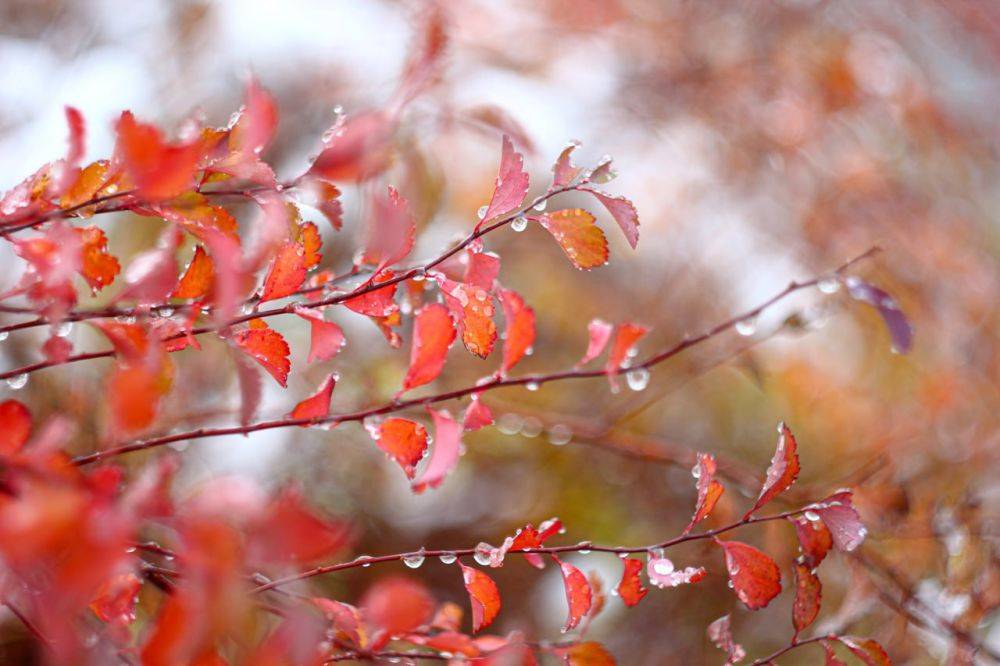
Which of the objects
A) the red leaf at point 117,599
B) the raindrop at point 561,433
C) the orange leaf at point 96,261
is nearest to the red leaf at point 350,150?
the orange leaf at point 96,261

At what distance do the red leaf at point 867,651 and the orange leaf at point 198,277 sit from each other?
37 centimetres

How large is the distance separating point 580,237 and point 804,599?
0.23m

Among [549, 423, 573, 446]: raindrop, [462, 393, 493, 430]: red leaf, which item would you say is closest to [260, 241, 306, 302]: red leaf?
[462, 393, 493, 430]: red leaf

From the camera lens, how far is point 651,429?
1.29 metres

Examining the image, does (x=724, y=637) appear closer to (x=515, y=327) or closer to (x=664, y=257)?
(x=515, y=327)

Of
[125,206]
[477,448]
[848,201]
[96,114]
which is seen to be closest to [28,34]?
[96,114]

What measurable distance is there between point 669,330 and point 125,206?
3.45 feet

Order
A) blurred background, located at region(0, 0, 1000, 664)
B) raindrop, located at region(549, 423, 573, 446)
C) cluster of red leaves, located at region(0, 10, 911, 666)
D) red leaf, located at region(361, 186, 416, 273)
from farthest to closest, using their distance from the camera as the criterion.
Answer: blurred background, located at region(0, 0, 1000, 664)
raindrop, located at region(549, 423, 573, 446)
red leaf, located at region(361, 186, 416, 273)
cluster of red leaves, located at region(0, 10, 911, 666)

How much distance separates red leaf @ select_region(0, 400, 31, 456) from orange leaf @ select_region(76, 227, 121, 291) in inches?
3.5

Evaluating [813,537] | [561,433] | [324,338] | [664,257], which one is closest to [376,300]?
[324,338]

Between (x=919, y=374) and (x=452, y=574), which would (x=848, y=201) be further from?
(x=452, y=574)

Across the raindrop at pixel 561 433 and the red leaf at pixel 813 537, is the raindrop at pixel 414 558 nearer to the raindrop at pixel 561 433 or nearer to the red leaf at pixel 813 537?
the red leaf at pixel 813 537

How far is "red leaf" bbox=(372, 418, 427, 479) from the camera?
0.39 m

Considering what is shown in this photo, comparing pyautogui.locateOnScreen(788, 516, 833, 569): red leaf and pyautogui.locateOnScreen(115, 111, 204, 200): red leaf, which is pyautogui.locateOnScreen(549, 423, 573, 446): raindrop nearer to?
pyautogui.locateOnScreen(788, 516, 833, 569): red leaf
